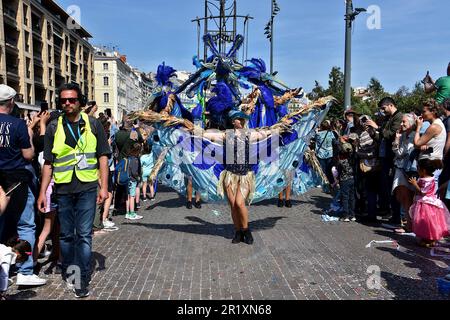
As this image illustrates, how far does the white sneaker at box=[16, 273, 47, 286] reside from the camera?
3818 mm

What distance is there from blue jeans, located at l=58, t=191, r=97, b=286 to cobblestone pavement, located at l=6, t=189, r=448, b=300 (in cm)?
32

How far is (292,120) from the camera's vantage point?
Answer: 5.90 meters

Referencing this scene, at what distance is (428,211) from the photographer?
203 inches

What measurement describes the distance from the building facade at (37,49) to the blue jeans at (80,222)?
27.4 metres

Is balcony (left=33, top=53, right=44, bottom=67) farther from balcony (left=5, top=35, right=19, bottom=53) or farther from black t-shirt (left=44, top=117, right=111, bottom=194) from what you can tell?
black t-shirt (left=44, top=117, right=111, bottom=194)

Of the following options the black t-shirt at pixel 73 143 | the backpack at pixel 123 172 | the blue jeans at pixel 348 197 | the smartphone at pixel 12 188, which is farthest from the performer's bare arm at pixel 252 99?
the smartphone at pixel 12 188

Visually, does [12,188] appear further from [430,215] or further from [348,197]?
[348,197]

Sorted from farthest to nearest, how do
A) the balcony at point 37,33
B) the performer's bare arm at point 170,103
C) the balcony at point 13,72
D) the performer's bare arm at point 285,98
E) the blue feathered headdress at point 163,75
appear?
the balcony at point 37,33, the balcony at point 13,72, the blue feathered headdress at point 163,75, the performer's bare arm at point 170,103, the performer's bare arm at point 285,98

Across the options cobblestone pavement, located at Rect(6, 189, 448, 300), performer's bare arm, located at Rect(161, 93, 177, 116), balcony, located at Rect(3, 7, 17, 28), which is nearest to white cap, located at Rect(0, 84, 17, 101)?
cobblestone pavement, located at Rect(6, 189, 448, 300)

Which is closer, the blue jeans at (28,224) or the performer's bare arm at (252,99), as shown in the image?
the blue jeans at (28,224)

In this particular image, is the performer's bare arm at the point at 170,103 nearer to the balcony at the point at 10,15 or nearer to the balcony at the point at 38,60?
the balcony at the point at 10,15

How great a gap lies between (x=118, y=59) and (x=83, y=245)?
78.6 meters

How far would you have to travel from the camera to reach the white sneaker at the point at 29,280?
3818mm

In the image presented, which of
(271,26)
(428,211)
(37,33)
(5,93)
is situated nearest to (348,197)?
(428,211)
